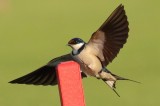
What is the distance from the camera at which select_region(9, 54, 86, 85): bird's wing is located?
252 inches

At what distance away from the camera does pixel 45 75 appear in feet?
21.6

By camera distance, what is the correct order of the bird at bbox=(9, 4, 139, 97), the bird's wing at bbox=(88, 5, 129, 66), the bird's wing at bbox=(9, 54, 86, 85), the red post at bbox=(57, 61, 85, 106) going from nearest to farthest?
the red post at bbox=(57, 61, 85, 106)
the bird's wing at bbox=(9, 54, 86, 85)
the bird at bbox=(9, 4, 139, 97)
the bird's wing at bbox=(88, 5, 129, 66)

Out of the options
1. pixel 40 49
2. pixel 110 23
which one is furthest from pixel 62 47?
pixel 110 23

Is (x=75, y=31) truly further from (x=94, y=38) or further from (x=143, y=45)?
(x=94, y=38)

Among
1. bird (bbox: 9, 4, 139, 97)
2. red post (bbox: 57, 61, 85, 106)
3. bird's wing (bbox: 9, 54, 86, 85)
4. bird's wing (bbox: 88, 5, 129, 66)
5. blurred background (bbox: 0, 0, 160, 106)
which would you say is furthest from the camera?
blurred background (bbox: 0, 0, 160, 106)

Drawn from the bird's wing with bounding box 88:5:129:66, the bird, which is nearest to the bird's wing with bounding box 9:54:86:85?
the bird

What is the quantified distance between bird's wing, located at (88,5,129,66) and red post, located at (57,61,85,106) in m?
1.63

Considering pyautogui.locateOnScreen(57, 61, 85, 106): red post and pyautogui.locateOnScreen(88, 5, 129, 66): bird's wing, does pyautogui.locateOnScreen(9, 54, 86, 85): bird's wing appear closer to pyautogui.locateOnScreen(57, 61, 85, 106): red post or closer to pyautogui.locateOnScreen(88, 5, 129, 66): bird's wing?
pyautogui.locateOnScreen(88, 5, 129, 66): bird's wing

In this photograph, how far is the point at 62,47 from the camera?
14273 millimetres

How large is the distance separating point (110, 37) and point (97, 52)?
18 centimetres

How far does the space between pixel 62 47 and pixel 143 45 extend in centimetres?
117

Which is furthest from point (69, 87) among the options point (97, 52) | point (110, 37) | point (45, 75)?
point (110, 37)

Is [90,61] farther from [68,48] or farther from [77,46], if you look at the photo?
[68,48]

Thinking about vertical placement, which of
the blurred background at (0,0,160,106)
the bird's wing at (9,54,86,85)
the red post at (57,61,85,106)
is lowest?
the red post at (57,61,85,106)
